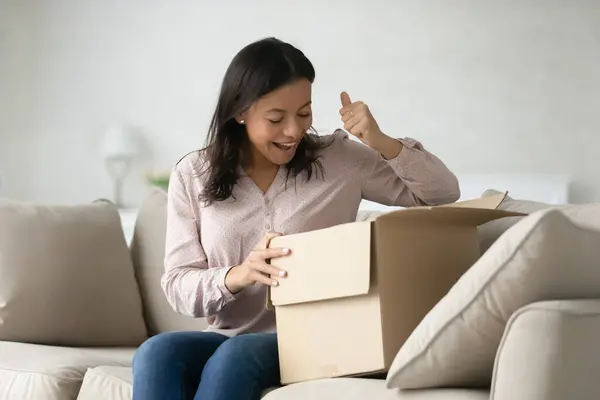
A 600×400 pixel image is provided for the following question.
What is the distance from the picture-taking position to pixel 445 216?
1.42 meters

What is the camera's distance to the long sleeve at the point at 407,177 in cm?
172

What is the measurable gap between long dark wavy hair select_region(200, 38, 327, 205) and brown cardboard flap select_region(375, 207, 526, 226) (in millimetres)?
411

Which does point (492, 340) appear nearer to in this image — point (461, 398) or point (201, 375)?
point (461, 398)

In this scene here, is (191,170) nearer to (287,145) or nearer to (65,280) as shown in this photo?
(287,145)

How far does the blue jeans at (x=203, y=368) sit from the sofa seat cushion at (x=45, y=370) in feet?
1.77

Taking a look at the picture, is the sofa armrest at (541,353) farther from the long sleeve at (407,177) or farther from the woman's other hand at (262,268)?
the long sleeve at (407,177)

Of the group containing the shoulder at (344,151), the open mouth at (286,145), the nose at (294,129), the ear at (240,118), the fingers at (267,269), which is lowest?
the fingers at (267,269)

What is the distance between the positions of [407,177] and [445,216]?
0.33m

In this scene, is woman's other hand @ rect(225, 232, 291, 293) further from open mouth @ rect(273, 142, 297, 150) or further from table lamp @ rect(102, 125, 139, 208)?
table lamp @ rect(102, 125, 139, 208)

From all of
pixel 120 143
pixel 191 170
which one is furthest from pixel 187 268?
pixel 120 143

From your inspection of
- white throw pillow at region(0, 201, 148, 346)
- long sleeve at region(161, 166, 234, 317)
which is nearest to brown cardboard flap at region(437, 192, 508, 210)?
long sleeve at region(161, 166, 234, 317)

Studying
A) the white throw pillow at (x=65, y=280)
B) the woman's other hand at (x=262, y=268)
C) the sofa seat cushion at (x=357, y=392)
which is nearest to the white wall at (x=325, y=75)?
the white throw pillow at (x=65, y=280)

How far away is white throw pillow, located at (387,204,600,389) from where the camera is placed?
1150mm

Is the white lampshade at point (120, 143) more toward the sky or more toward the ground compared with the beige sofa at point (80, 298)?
more toward the sky
